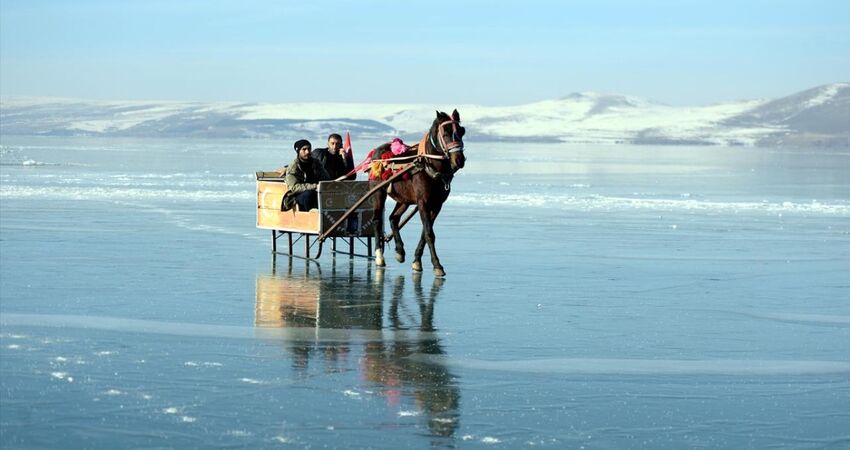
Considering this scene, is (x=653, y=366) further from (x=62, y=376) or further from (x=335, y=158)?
(x=335, y=158)

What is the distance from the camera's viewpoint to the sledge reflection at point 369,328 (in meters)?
8.40

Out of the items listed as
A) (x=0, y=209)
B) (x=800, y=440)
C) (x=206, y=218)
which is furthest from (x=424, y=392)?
(x=0, y=209)

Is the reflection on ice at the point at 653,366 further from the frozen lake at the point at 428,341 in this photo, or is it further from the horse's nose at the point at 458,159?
the horse's nose at the point at 458,159

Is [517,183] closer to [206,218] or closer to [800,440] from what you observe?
[206,218]

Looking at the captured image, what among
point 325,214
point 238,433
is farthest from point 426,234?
point 238,433

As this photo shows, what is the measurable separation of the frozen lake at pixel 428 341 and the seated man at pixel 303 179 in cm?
71

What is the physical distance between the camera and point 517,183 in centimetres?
4391

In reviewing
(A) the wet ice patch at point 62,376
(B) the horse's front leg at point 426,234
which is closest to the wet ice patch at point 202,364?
(A) the wet ice patch at point 62,376

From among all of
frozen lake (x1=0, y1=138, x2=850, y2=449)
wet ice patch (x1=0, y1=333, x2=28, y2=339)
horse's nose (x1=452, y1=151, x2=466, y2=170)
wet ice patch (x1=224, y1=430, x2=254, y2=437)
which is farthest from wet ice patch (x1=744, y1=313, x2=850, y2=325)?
wet ice patch (x1=224, y1=430, x2=254, y2=437)

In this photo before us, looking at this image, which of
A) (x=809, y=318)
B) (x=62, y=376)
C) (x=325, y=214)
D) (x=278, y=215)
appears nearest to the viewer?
(x=62, y=376)

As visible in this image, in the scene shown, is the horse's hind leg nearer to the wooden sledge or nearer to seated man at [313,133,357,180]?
the wooden sledge

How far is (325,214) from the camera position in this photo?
1689 centimetres

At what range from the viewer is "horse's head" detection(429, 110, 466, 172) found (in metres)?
15.1

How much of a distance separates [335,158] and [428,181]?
2166mm
